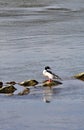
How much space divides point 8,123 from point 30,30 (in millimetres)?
20042

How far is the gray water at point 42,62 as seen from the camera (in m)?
16.2

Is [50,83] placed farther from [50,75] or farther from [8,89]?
[8,89]

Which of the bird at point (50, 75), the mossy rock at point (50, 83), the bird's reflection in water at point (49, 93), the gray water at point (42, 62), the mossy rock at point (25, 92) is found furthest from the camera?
the bird at point (50, 75)

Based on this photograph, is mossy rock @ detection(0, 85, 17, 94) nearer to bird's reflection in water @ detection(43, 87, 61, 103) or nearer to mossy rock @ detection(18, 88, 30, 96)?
mossy rock @ detection(18, 88, 30, 96)

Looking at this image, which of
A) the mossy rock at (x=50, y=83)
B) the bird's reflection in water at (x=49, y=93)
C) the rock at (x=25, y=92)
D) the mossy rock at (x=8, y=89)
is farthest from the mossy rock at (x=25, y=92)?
the mossy rock at (x=50, y=83)

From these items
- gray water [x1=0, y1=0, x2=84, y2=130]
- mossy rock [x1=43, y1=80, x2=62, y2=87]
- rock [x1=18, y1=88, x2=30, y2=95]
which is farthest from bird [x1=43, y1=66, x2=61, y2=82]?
rock [x1=18, y1=88, x2=30, y2=95]

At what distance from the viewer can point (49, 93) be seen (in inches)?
768

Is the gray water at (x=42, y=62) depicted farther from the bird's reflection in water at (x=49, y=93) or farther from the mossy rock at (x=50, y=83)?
the mossy rock at (x=50, y=83)

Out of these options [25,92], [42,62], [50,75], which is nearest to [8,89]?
[25,92]

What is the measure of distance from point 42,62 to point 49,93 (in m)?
5.49

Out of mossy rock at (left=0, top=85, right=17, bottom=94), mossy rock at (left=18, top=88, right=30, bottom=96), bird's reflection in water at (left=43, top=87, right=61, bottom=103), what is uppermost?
mossy rock at (left=0, top=85, right=17, bottom=94)

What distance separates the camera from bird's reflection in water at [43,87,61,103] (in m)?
18.5

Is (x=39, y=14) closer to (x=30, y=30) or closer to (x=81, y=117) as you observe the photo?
(x=30, y=30)

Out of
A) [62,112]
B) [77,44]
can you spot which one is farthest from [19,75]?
[77,44]
